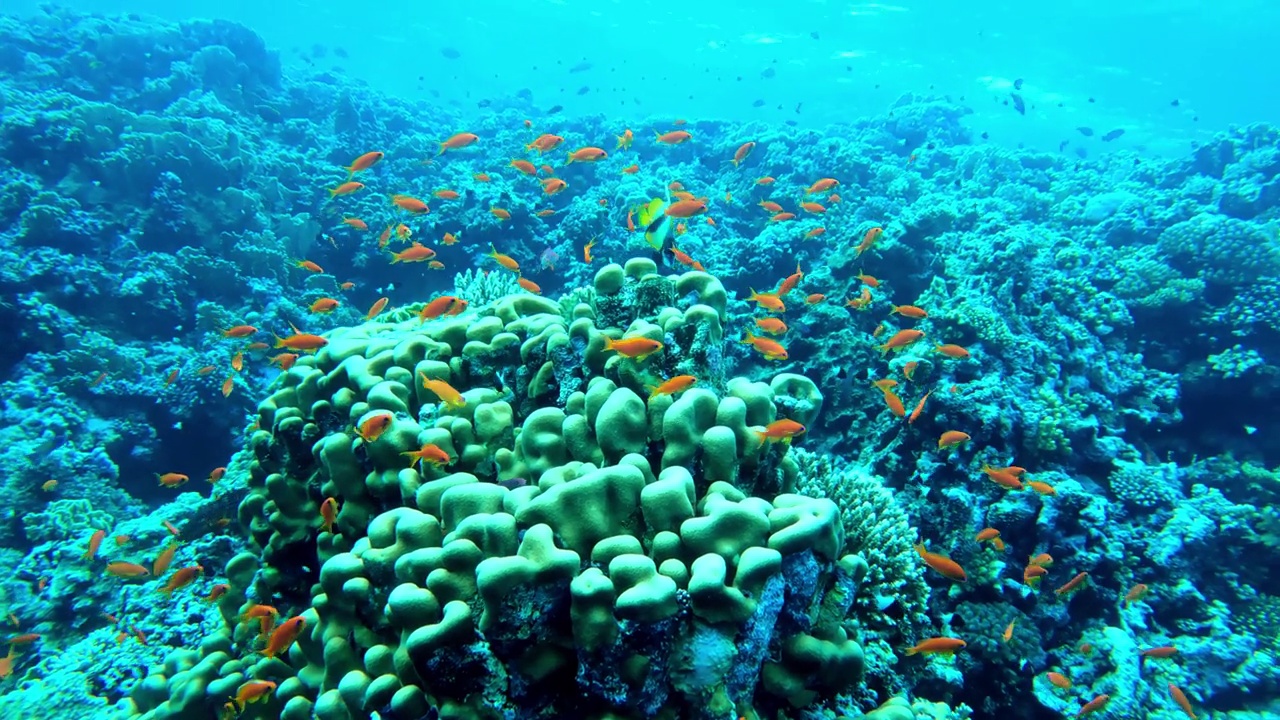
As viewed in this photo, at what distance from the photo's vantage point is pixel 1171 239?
10477 mm

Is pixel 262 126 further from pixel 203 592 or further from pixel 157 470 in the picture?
pixel 203 592

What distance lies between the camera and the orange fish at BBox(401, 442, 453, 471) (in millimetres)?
3396

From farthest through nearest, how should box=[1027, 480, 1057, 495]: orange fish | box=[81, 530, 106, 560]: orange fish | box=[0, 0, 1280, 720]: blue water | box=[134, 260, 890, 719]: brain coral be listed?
box=[81, 530, 106, 560]: orange fish, box=[1027, 480, 1057, 495]: orange fish, box=[0, 0, 1280, 720]: blue water, box=[134, 260, 890, 719]: brain coral

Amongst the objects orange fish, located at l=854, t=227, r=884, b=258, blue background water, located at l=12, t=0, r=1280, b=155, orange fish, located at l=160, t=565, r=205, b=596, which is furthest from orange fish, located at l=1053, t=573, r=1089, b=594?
blue background water, located at l=12, t=0, r=1280, b=155

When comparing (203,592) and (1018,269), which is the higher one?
(1018,269)

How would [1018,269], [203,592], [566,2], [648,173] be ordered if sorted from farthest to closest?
Result: [566,2] → [648,173] → [1018,269] → [203,592]

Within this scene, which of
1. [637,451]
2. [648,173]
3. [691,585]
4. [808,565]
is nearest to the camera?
[691,585]

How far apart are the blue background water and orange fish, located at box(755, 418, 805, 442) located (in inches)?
981

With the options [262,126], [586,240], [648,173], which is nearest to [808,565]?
[586,240]

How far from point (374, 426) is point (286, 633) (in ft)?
4.29

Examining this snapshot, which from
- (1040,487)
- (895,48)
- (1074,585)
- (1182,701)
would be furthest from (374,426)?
(895,48)

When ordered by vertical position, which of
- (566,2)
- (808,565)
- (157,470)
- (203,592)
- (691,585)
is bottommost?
(157,470)

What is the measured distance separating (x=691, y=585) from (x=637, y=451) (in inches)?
38.6

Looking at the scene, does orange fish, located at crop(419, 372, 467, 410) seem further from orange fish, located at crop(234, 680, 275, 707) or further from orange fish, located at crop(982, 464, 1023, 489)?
orange fish, located at crop(982, 464, 1023, 489)
